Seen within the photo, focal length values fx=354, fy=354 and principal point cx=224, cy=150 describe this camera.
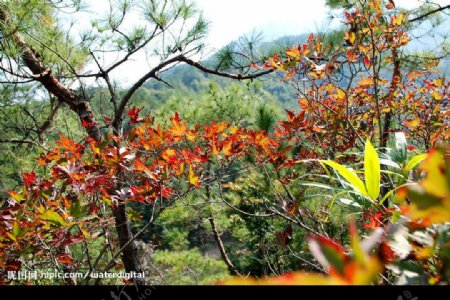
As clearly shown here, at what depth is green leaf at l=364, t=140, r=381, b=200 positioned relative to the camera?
1.84 feet

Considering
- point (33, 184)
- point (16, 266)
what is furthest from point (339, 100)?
point (16, 266)

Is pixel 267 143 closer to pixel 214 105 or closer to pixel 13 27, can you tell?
pixel 13 27

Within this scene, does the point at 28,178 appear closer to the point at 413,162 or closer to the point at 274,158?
the point at 274,158

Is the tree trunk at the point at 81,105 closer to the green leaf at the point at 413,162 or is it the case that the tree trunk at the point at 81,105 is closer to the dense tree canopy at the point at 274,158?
the dense tree canopy at the point at 274,158

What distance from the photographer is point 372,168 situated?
0.56 metres

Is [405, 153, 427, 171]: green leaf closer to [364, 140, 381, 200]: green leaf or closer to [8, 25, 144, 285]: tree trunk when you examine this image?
[364, 140, 381, 200]: green leaf

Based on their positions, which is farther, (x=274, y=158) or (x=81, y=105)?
(x=81, y=105)

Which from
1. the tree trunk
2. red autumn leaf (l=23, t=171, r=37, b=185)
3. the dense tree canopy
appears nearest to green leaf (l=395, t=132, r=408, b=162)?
the dense tree canopy

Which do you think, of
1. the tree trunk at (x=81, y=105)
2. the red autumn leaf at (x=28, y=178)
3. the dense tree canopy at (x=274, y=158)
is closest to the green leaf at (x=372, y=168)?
the dense tree canopy at (x=274, y=158)

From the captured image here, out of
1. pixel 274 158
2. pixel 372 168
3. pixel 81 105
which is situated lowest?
pixel 372 168

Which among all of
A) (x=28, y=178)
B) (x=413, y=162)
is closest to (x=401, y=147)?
(x=413, y=162)

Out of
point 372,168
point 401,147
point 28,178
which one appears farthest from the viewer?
point 28,178

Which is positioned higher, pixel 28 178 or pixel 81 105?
pixel 81 105
